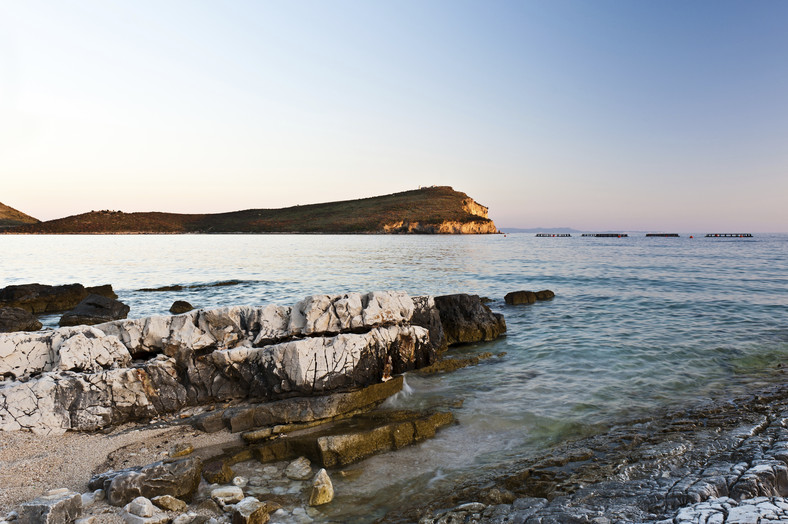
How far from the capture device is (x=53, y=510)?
13.8 feet

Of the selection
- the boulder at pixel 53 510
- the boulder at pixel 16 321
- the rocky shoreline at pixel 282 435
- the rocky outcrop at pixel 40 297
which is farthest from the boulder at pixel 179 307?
the boulder at pixel 53 510

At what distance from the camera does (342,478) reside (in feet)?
19.4

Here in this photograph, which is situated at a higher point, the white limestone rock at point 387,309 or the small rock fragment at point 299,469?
the white limestone rock at point 387,309

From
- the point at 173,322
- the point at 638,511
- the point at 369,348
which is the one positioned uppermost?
the point at 173,322

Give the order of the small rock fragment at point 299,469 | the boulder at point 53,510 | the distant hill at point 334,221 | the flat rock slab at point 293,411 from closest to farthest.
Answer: the boulder at point 53,510, the small rock fragment at point 299,469, the flat rock slab at point 293,411, the distant hill at point 334,221

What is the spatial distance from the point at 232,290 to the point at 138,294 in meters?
4.91

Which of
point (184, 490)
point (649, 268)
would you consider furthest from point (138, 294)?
point (649, 268)

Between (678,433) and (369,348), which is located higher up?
(369,348)

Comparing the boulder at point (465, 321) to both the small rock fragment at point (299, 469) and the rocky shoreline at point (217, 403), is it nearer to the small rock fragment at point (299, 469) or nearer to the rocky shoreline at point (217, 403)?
the rocky shoreline at point (217, 403)

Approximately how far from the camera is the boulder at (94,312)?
48.4 feet

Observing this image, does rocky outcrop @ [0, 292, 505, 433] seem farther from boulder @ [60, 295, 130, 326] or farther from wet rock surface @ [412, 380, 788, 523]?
boulder @ [60, 295, 130, 326]

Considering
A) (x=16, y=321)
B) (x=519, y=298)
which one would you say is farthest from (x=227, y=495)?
(x=519, y=298)

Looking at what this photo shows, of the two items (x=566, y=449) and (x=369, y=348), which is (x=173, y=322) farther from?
(x=566, y=449)

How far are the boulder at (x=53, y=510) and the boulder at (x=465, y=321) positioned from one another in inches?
404
